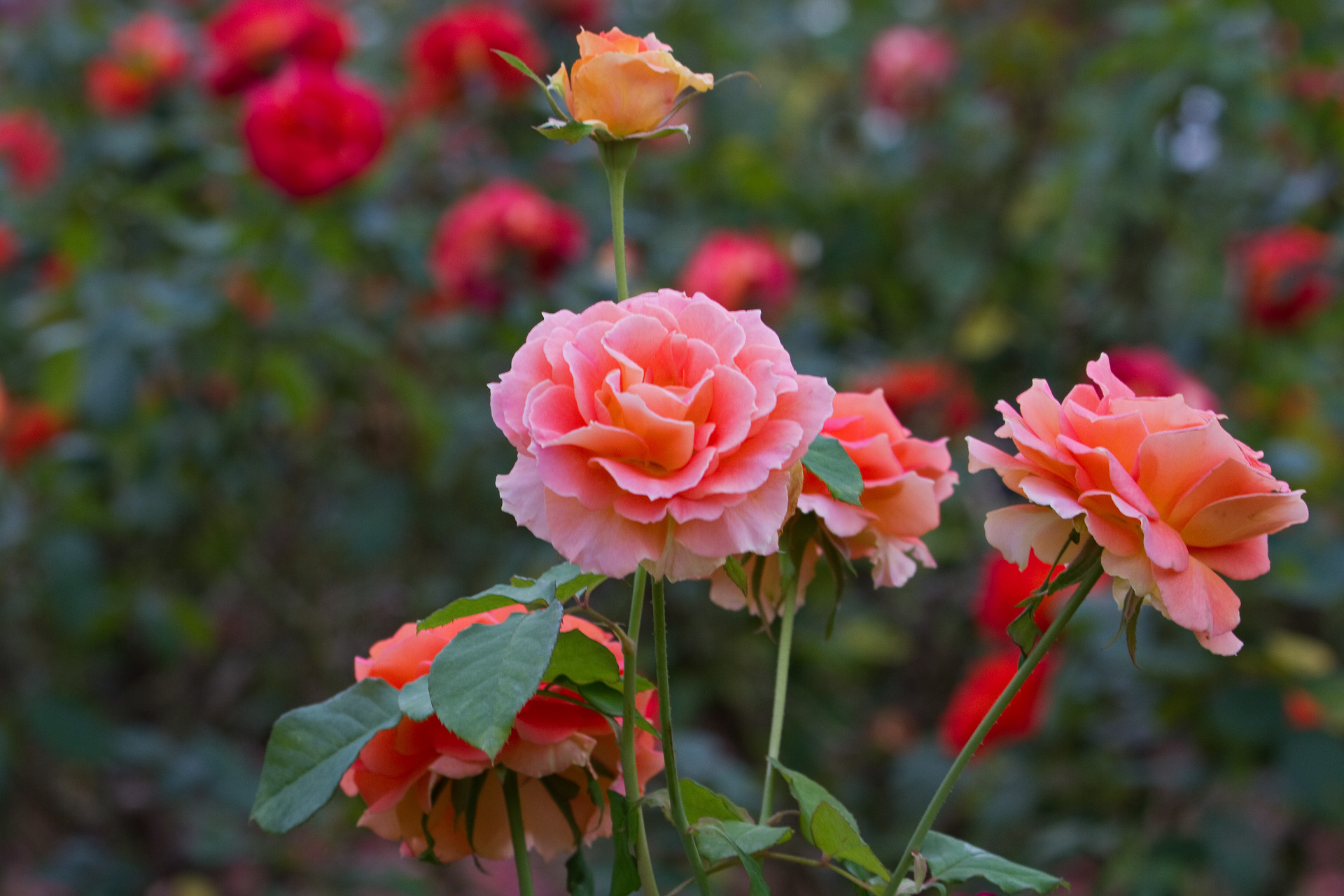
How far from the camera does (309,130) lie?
119 cm

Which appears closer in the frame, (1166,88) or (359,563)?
(1166,88)

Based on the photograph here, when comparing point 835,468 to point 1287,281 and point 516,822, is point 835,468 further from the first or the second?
point 1287,281

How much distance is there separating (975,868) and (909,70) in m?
1.60

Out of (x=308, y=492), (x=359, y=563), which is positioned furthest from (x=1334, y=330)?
(x=308, y=492)

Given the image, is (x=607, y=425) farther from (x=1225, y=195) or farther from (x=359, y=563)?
(x=1225, y=195)

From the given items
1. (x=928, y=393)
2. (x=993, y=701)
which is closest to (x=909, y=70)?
(x=928, y=393)

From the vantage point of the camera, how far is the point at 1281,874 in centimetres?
140

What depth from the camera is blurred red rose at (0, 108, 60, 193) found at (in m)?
1.62

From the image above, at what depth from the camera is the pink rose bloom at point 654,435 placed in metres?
0.33

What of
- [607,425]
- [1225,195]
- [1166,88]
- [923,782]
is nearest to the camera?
[607,425]

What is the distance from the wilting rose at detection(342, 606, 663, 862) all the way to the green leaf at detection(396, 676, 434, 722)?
2 centimetres

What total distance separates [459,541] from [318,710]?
1307mm

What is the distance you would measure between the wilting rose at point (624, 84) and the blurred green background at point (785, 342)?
2.81 ft

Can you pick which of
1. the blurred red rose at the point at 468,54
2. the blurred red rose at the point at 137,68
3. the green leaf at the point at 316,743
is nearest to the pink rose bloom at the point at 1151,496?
the green leaf at the point at 316,743
